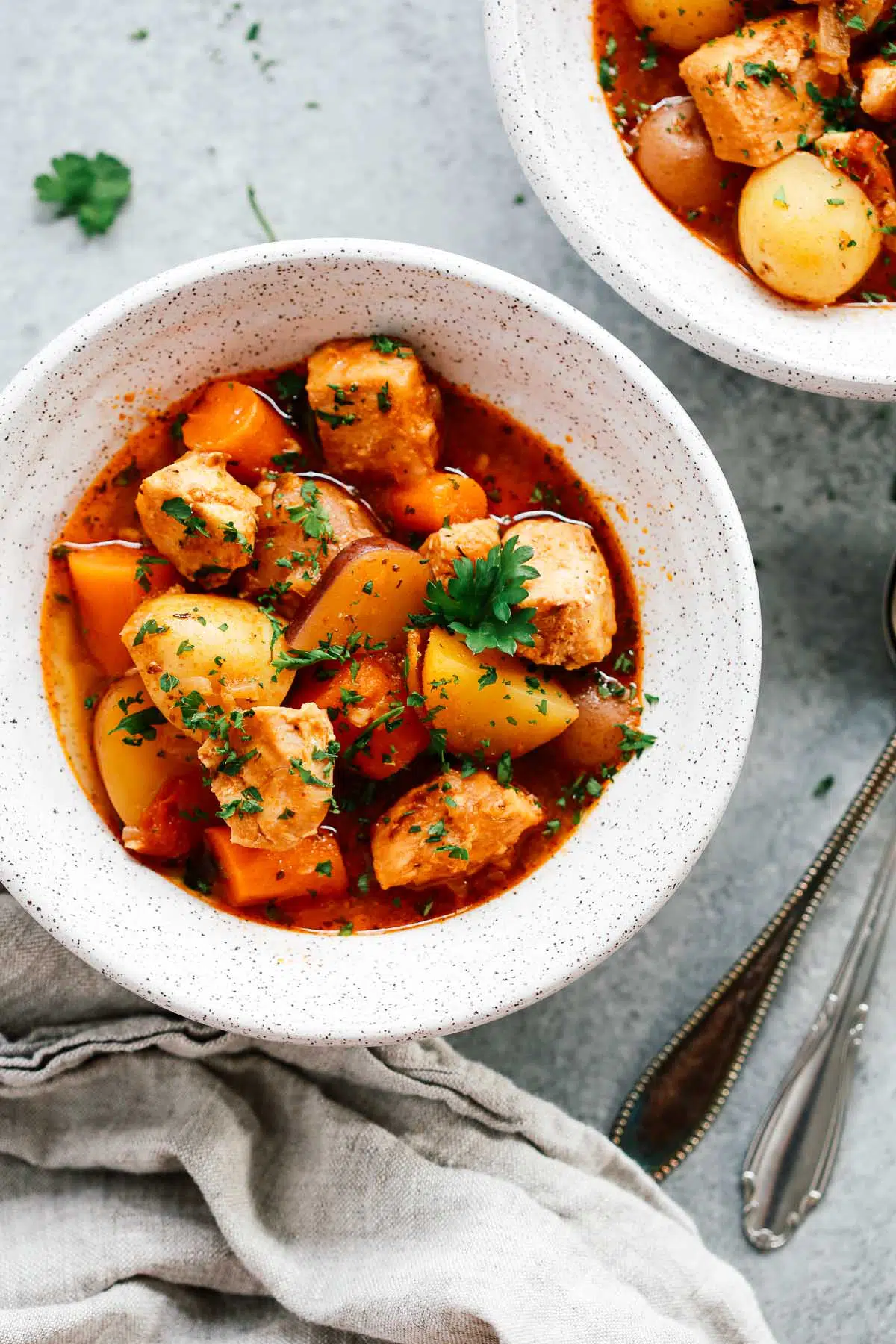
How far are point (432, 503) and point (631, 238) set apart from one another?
71 cm

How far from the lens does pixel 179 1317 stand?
102 inches

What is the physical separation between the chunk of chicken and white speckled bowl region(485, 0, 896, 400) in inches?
18.6

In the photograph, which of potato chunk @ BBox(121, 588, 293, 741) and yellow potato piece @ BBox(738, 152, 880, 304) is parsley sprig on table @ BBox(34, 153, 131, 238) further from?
yellow potato piece @ BBox(738, 152, 880, 304)

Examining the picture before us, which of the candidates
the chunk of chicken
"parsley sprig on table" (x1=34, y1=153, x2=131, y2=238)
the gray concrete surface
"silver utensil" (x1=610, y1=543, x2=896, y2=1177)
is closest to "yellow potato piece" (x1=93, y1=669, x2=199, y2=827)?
the chunk of chicken

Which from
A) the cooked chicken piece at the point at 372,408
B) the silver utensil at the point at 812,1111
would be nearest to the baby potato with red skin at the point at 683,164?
the cooked chicken piece at the point at 372,408

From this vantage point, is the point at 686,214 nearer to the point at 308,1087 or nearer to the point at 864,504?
the point at 864,504

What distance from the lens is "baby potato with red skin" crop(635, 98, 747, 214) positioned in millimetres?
2557

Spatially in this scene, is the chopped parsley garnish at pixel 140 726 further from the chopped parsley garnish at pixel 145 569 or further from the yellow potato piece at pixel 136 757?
the chopped parsley garnish at pixel 145 569

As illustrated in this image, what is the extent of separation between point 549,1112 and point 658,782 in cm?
86

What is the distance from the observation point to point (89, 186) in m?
2.73

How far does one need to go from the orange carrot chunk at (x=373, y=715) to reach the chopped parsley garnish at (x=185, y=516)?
0.35 m

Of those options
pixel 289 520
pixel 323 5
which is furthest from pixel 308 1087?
pixel 323 5

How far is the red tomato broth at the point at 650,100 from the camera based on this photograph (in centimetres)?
261

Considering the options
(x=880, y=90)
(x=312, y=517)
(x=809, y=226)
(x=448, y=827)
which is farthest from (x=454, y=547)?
(x=880, y=90)
